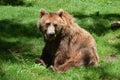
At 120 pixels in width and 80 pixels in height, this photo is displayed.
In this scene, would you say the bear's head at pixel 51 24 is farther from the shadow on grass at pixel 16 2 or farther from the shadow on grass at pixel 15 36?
the shadow on grass at pixel 16 2

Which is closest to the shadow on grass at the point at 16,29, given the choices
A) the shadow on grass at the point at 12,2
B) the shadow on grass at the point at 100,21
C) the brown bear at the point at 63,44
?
the shadow on grass at the point at 100,21

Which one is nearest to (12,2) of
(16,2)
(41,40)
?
(16,2)

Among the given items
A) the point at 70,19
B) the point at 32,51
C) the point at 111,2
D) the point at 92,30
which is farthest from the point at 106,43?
the point at 111,2

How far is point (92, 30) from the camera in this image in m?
13.2

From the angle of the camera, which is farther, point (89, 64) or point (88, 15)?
point (88, 15)

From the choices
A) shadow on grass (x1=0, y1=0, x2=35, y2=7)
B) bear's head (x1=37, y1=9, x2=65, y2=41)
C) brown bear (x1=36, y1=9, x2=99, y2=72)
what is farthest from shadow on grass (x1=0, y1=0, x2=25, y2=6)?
bear's head (x1=37, y1=9, x2=65, y2=41)

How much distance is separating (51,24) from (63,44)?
2.19ft

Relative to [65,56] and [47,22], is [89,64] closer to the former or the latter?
[65,56]

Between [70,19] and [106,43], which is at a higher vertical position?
[70,19]

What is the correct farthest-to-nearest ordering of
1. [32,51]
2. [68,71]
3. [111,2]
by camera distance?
[111,2]
[32,51]
[68,71]

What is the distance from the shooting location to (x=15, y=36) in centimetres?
1268

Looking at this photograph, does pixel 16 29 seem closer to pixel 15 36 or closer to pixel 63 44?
pixel 15 36

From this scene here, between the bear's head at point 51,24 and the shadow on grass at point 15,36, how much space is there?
1317 millimetres

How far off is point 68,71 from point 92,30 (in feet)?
16.6
